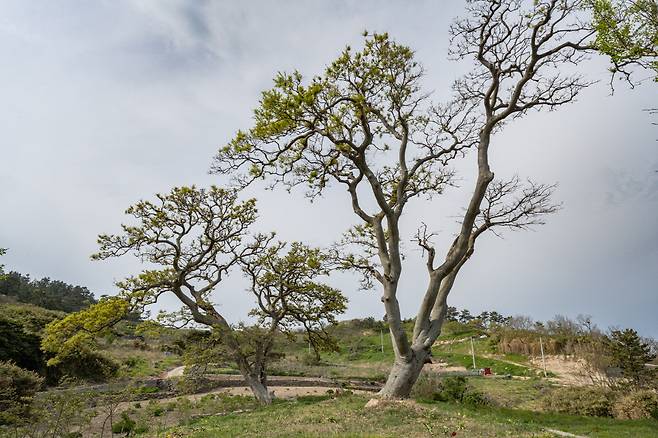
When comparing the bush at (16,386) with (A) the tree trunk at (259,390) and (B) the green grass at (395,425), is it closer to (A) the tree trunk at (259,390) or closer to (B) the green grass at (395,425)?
(B) the green grass at (395,425)

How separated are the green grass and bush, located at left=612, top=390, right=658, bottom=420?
1.42m

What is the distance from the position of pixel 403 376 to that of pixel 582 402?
264 inches

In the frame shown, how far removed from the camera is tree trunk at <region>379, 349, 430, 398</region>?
10.9 metres

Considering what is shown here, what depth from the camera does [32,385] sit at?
1141cm

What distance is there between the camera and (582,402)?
1347 cm

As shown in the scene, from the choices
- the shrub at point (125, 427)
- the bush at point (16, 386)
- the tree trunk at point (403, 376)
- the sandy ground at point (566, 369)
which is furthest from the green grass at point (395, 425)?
the sandy ground at point (566, 369)

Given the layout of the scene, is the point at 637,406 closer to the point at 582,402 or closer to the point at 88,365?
the point at 582,402

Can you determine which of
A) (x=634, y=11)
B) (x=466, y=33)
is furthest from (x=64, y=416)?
(x=466, y=33)

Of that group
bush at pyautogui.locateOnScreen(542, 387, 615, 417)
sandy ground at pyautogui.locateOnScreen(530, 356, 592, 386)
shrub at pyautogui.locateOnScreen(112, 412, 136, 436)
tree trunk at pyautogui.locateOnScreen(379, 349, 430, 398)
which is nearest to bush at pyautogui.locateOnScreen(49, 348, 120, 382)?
shrub at pyautogui.locateOnScreen(112, 412, 136, 436)

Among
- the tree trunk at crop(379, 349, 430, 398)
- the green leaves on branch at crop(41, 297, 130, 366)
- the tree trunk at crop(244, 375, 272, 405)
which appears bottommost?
the tree trunk at crop(244, 375, 272, 405)

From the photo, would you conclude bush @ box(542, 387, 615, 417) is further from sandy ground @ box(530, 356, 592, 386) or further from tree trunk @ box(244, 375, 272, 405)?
sandy ground @ box(530, 356, 592, 386)

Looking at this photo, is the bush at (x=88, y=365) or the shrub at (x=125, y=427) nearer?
the shrub at (x=125, y=427)

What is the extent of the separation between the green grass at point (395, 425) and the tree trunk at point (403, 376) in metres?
0.90

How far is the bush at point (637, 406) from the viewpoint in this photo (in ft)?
38.5
